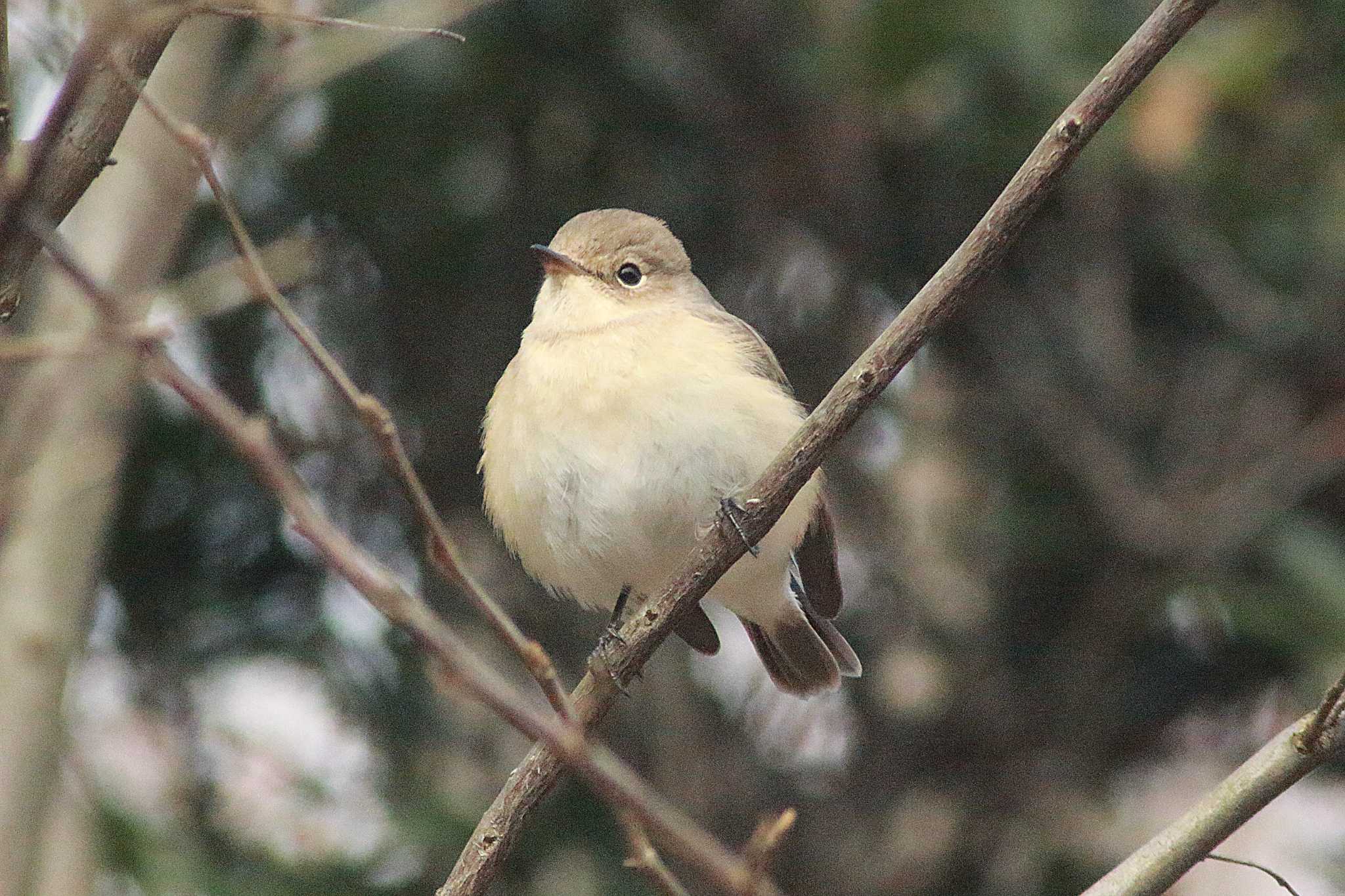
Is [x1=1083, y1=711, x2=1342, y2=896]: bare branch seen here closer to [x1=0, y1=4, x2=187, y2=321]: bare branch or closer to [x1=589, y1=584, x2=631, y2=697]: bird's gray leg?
[x1=589, y1=584, x2=631, y2=697]: bird's gray leg

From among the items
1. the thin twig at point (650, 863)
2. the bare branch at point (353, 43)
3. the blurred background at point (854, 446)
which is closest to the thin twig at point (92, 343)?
the thin twig at point (650, 863)

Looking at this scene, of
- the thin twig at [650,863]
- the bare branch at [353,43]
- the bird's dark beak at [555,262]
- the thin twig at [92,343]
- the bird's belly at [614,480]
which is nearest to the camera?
the thin twig at [92,343]

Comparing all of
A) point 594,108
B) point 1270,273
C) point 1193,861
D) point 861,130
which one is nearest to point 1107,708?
point 1270,273

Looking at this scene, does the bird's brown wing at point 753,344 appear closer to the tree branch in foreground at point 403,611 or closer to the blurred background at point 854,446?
the blurred background at point 854,446

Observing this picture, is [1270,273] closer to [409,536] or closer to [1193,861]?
[409,536]

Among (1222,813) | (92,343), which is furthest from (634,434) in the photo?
(92,343)

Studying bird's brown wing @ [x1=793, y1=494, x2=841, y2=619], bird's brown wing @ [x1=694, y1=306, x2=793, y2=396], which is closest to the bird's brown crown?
bird's brown wing @ [x1=694, y1=306, x2=793, y2=396]
